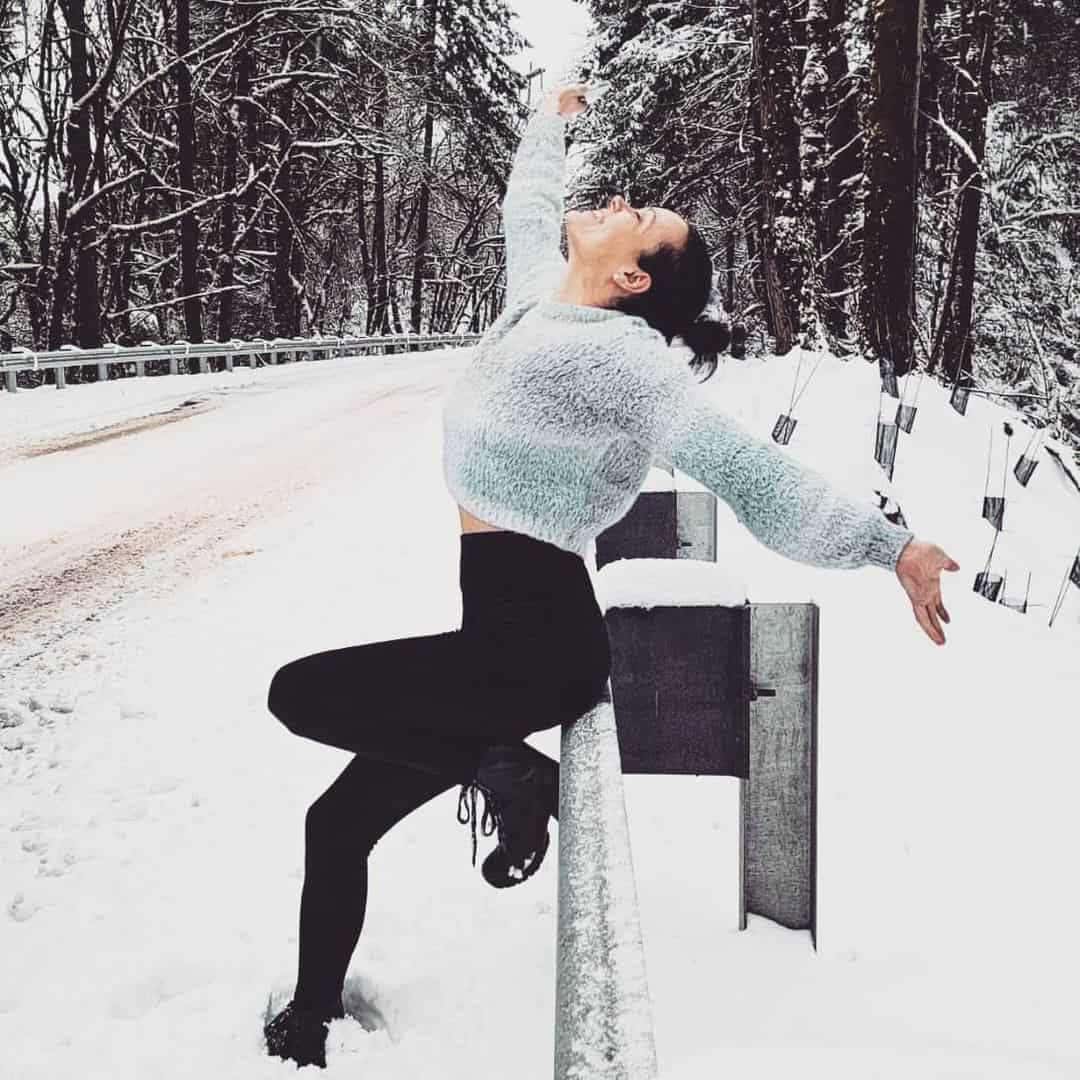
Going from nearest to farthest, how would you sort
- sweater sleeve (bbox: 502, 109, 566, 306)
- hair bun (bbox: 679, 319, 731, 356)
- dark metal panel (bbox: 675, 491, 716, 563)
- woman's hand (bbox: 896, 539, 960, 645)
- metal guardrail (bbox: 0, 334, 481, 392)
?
woman's hand (bbox: 896, 539, 960, 645) → hair bun (bbox: 679, 319, 731, 356) → sweater sleeve (bbox: 502, 109, 566, 306) → dark metal panel (bbox: 675, 491, 716, 563) → metal guardrail (bbox: 0, 334, 481, 392)

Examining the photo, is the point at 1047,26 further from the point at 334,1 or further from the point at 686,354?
the point at 686,354

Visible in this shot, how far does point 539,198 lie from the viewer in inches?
124

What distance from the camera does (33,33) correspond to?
1066 inches

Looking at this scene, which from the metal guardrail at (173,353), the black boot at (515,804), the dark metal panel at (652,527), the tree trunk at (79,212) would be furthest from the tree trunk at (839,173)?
the tree trunk at (79,212)

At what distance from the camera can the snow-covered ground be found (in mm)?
2703

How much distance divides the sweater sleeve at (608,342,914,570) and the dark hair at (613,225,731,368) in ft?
0.80

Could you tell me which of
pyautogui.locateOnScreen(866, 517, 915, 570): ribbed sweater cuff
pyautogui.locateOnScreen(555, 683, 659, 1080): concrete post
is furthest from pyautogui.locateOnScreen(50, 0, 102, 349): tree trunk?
pyautogui.locateOnScreen(555, 683, 659, 1080): concrete post

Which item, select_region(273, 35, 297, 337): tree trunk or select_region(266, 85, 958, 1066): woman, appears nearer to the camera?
select_region(266, 85, 958, 1066): woman

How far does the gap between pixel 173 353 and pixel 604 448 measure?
21.4 meters

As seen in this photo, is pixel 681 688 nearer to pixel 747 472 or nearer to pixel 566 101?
pixel 747 472

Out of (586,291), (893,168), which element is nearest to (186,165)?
(893,168)

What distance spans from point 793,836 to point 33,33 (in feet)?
98.9

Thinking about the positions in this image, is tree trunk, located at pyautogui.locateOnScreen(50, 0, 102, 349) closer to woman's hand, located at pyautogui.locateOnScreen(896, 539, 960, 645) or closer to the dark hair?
the dark hair

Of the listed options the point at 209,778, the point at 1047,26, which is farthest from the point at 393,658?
the point at 1047,26
